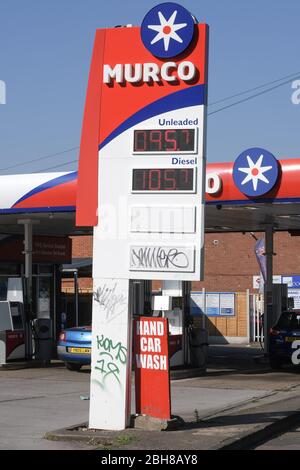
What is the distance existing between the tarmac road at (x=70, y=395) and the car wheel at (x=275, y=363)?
1.04ft

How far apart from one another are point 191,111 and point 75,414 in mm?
5280

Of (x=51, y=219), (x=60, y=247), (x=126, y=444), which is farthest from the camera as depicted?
(x=60, y=247)

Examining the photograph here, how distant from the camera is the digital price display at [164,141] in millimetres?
11562

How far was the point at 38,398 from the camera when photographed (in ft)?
53.0

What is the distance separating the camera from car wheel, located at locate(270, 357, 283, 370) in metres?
23.8

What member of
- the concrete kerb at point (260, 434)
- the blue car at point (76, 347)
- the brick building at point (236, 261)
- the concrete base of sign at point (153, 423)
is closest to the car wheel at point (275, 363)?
the blue car at point (76, 347)

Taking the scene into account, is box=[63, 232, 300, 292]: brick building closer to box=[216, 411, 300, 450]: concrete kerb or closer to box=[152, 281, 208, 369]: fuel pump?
box=[152, 281, 208, 369]: fuel pump

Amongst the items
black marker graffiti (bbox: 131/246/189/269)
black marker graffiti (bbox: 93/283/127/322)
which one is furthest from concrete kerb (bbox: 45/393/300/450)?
black marker graffiti (bbox: 131/246/189/269)

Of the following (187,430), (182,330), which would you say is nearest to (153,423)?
(187,430)

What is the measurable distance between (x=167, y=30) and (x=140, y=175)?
6.39 ft

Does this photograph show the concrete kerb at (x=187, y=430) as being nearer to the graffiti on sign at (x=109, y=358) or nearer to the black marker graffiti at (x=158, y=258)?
the graffiti on sign at (x=109, y=358)

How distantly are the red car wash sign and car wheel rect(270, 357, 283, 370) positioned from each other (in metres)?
12.4

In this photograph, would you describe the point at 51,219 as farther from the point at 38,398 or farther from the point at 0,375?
the point at 38,398

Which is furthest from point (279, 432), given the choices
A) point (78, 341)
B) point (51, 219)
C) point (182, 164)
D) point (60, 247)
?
point (60, 247)
